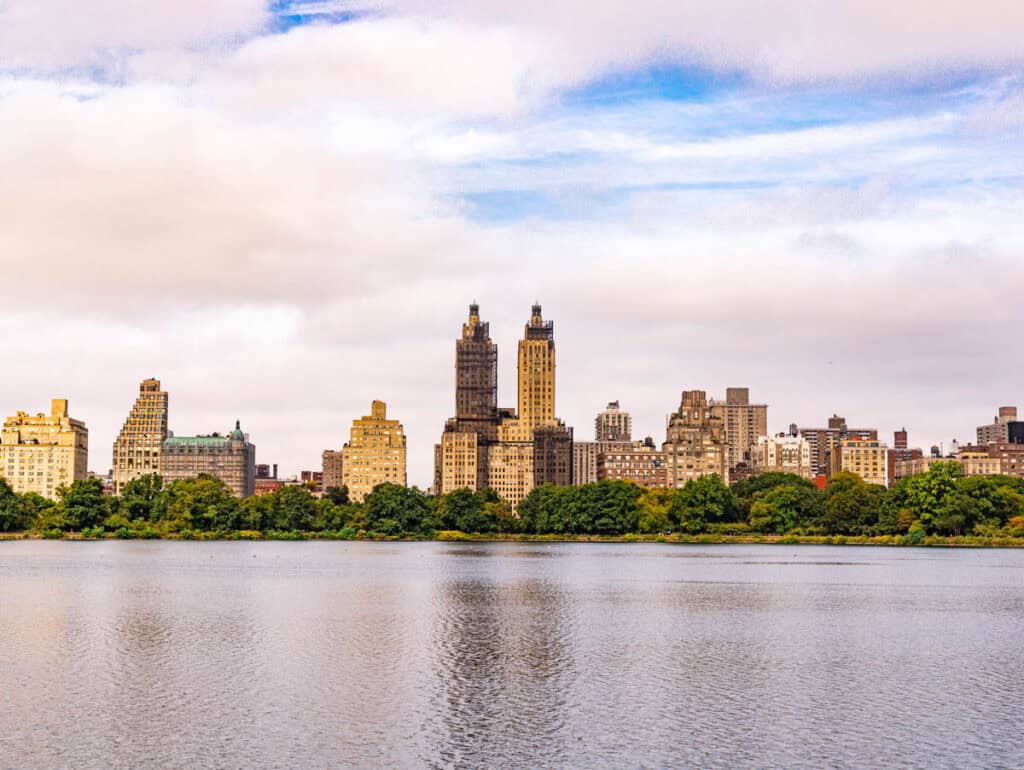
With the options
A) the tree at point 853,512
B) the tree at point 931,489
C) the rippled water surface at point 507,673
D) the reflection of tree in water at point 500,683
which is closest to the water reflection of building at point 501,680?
the reflection of tree in water at point 500,683

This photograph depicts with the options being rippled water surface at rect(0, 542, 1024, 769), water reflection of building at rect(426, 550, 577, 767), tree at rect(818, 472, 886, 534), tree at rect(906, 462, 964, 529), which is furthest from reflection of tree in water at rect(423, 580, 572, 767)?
tree at rect(818, 472, 886, 534)

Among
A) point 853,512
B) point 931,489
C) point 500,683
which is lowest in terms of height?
point 500,683

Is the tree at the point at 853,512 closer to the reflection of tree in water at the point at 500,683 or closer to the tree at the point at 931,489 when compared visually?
the tree at the point at 931,489

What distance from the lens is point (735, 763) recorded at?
129ft

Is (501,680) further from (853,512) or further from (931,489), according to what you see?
(853,512)

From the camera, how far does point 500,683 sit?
2069 inches

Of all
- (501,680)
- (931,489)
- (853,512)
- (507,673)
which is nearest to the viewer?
(501,680)

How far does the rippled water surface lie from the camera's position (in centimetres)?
4125

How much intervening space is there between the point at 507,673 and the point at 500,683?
2.43m

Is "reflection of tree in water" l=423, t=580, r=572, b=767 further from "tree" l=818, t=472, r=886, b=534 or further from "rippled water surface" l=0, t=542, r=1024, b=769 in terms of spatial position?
"tree" l=818, t=472, r=886, b=534

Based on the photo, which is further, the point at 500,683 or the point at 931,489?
the point at 931,489

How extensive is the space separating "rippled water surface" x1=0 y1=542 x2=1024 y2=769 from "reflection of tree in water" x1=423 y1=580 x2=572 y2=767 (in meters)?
0.16

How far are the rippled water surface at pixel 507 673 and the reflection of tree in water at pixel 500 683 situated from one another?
0.16 meters

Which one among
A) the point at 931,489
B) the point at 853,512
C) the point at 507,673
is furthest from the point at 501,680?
the point at 853,512
